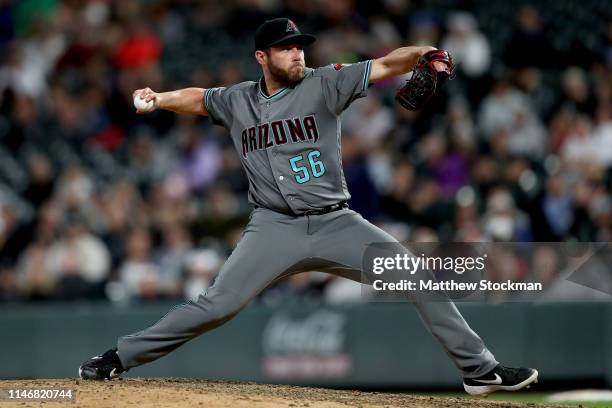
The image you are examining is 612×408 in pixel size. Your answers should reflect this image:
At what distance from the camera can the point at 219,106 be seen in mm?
6043

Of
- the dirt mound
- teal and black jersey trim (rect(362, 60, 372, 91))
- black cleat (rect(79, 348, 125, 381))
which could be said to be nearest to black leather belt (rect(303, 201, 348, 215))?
teal and black jersey trim (rect(362, 60, 372, 91))

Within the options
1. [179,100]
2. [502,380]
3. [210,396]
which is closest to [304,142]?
[179,100]

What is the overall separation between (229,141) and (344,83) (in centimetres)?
634

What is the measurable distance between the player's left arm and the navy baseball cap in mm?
402

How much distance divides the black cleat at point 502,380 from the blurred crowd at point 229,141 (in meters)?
3.63

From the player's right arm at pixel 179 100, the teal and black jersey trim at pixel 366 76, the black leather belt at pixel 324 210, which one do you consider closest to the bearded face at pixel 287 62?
the teal and black jersey trim at pixel 366 76

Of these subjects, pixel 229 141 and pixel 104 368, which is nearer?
pixel 104 368

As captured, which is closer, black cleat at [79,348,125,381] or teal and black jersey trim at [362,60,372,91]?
teal and black jersey trim at [362,60,372,91]

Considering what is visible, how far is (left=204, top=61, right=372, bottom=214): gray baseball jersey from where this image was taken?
18.8 ft

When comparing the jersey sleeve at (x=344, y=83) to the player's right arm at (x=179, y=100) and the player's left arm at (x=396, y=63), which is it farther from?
the player's right arm at (x=179, y=100)

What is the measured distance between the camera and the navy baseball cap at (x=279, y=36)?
5719 millimetres

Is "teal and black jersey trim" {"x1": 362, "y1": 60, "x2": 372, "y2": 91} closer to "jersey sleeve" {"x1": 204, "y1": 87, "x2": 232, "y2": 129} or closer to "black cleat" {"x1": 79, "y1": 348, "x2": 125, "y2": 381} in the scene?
"jersey sleeve" {"x1": 204, "y1": 87, "x2": 232, "y2": 129}

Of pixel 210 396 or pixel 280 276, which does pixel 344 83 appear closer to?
pixel 280 276

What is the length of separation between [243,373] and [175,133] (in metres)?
3.48
